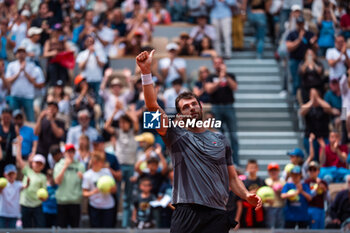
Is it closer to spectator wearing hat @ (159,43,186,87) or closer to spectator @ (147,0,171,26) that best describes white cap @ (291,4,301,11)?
spectator wearing hat @ (159,43,186,87)

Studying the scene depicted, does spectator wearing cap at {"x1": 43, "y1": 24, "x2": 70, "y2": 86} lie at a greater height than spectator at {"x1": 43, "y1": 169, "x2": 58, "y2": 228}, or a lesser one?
greater

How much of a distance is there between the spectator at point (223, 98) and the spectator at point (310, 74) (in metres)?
1.52

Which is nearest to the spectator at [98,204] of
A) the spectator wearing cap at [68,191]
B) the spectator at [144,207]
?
the spectator wearing cap at [68,191]

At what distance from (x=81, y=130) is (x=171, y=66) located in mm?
3143

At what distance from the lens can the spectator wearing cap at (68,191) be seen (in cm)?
1226

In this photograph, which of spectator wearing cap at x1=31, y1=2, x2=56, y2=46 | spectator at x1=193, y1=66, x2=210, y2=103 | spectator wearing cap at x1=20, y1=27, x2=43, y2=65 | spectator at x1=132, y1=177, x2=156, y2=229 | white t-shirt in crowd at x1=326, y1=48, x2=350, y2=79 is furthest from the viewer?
spectator wearing cap at x1=31, y1=2, x2=56, y2=46

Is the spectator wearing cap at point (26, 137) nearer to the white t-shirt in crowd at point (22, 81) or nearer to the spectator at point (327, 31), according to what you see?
the white t-shirt in crowd at point (22, 81)

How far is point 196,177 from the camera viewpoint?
639 cm

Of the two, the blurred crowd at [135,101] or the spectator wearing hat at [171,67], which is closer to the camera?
the blurred crowd at [135,101]

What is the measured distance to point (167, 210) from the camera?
12.3 metres

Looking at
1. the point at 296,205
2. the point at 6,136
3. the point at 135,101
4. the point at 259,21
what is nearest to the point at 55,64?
the point at 135,101

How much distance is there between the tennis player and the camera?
20.8ft

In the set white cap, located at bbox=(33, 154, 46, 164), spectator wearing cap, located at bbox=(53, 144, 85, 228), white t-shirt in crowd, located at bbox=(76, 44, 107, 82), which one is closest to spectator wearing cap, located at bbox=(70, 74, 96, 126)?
white t-shirt in crowd, located at bbox=(76, 44, 107, 82)

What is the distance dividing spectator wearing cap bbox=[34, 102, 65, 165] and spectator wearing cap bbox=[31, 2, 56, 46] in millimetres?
→ 3952
